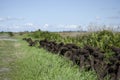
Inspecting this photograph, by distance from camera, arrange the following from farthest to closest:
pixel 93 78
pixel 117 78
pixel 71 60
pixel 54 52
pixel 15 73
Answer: pixel 54 52 < pixel 71 60 < pixel 15 73 < pixel 93 78 < pixel 117 78

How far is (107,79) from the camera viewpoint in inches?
212

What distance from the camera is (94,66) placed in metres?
6.04

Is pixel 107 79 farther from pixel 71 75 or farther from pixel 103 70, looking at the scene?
pixel 71 75

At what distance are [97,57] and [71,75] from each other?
89 centimetres

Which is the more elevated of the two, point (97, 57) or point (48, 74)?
point (97, 57)

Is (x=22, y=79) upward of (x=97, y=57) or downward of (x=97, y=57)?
downward

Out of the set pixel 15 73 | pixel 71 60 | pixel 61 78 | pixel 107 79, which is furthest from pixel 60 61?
pixel 107 79

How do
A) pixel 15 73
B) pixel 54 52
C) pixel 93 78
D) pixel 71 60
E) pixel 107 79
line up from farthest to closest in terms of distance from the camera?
pixel 54 52, pixel 71 60, pixel 15 73, pixel 93 78, pixel 107 79

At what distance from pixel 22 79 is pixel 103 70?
213cm

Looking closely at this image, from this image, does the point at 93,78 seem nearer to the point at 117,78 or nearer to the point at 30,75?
the point at 117,78

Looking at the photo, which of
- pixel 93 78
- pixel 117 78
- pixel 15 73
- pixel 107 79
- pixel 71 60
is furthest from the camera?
pixel 71 60

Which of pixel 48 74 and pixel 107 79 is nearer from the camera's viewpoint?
pixel 107 79

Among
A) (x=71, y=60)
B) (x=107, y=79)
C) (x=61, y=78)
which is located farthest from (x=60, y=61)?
(x=107, y=79)

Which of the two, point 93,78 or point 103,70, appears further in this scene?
point 93,78
